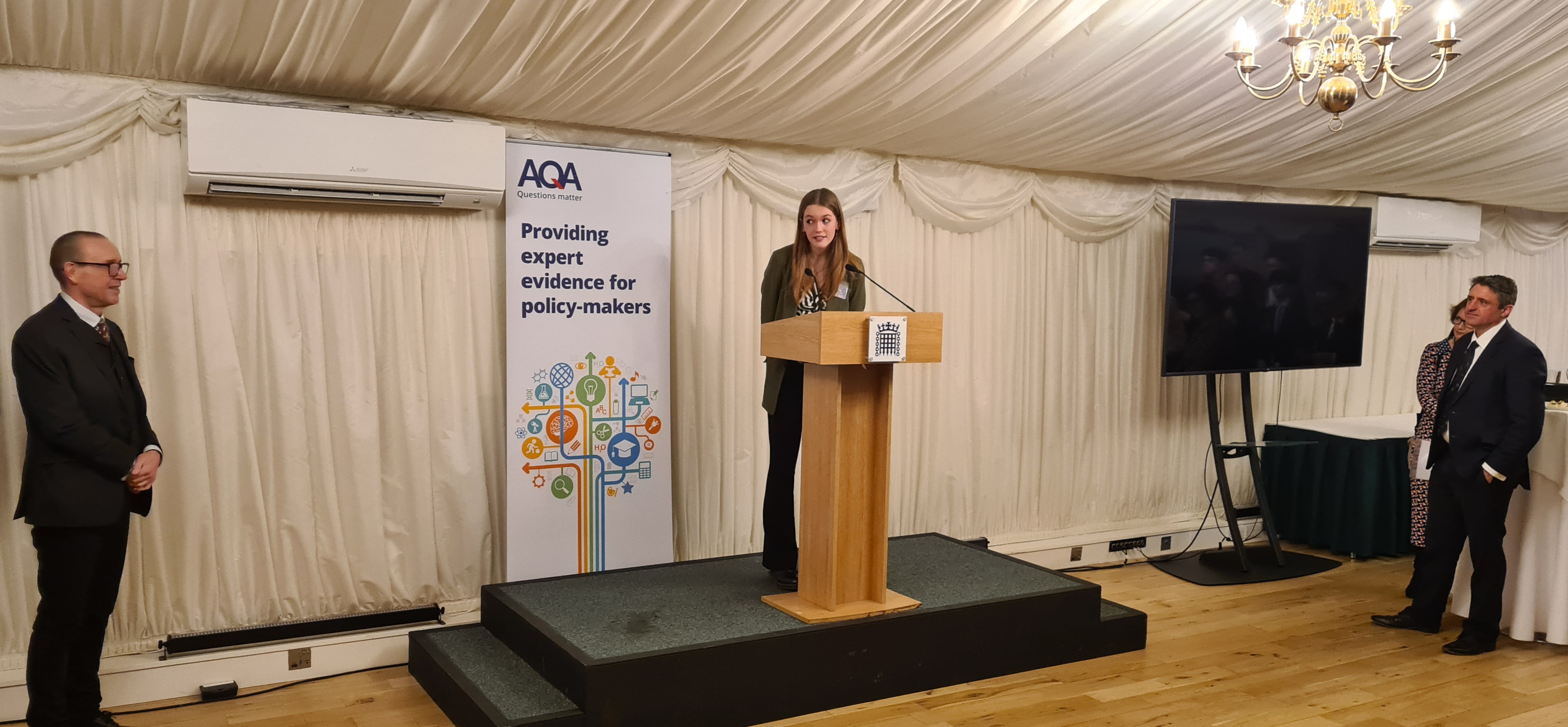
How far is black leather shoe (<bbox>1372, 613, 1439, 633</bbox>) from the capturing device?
461cm

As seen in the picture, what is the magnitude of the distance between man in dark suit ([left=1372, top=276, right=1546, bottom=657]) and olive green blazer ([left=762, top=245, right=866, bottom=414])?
2660 mm

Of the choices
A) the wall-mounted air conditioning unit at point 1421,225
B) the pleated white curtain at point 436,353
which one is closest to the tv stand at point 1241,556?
the pleated white curtain at point 436,353

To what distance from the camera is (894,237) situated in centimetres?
521

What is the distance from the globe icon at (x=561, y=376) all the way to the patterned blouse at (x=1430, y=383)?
3.85 m

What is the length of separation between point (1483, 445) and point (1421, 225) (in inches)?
121

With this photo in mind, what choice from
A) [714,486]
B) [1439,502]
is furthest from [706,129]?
[1439,502]

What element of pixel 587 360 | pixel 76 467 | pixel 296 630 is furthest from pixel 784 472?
pixel 76 467

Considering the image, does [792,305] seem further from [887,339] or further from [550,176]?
[550,176]

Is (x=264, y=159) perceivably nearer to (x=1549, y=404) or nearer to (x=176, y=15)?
(x=176, y=15)

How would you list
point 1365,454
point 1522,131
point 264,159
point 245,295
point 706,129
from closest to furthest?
point 264,159, point 245,295, point 706,129, point 1522,131, point 1365,454

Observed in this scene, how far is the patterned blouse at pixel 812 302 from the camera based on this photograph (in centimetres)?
377

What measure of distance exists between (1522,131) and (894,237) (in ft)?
10.5

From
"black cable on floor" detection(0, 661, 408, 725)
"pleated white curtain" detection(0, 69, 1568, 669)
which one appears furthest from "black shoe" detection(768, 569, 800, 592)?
"black cable on floor" detection(0, 661, 408, 725)

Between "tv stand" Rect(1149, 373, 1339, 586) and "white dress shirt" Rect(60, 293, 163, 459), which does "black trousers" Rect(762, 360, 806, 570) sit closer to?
"white dress shirt" Rect(60, 293, 163, 459)
